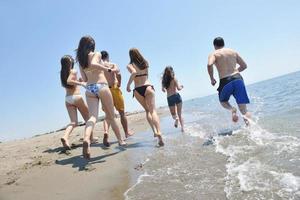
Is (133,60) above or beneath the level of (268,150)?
above

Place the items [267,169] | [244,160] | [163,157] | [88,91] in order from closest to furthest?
[267,169]
[244,160]
[163,157]
[88,91]

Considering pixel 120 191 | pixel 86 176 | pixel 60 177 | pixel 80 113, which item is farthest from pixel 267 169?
pixel 80 113

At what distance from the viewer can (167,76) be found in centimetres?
1067

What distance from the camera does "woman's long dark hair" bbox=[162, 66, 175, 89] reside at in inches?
419

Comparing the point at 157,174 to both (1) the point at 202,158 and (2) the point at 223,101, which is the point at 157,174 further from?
(2) the point at 223,101

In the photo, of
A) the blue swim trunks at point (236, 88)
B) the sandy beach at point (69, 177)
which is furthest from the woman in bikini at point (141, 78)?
the blue swim trunks at point (236, 88)

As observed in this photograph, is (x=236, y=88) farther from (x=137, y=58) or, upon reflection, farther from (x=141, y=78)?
(x=137, y=58)

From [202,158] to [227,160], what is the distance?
0.50 metres

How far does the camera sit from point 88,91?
6.88 m

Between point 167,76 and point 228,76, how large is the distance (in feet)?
9.23

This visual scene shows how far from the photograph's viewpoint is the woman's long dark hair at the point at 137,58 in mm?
8000

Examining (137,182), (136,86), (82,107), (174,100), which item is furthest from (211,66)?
(137,182)

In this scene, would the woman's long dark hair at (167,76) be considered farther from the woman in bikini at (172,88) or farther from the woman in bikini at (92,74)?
the woman in bikini at (92,74)

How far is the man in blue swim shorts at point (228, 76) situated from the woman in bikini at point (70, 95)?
118 inches
